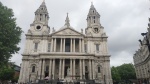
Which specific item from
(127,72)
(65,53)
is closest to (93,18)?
(65,53)

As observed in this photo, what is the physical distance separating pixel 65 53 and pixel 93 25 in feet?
47.5

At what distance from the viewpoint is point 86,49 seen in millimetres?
42781

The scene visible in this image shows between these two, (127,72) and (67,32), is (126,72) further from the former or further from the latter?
(67,32)

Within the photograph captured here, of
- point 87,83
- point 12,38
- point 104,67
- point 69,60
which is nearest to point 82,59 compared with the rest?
point 69,60

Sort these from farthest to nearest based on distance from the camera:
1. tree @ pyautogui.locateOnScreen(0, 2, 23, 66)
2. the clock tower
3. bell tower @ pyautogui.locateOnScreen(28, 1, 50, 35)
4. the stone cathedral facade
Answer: the clock tower
bell tower @ pyautogui.locateOnScreen(28, 1, 50, 35)
the stone cathedral facade
tree @ pyautogui.locateOnScreen(0, 2, 23, 66)

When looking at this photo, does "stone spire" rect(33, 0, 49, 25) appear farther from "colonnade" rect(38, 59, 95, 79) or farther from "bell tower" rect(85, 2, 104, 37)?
"colonnade" rect(38, 59, 95, 79)

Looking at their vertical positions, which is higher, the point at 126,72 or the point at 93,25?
the point at 93,25

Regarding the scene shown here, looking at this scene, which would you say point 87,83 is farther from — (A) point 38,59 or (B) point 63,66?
(A) point 38,59

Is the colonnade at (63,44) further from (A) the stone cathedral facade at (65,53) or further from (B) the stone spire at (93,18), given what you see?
(B) the stone spire at (93,18)

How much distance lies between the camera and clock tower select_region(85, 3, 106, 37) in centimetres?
4499

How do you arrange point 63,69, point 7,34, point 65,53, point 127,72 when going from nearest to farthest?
point 7,34
point 63,69
point 65,53
point 127,72


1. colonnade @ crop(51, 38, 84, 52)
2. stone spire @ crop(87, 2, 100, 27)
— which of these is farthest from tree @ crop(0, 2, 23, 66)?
stone spire @ crop(87, 2, 100, 27)

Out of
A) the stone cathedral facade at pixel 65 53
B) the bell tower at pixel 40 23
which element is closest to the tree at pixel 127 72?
the stone cathedral facade at pixel 65 53

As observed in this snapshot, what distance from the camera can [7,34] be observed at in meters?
20.2
